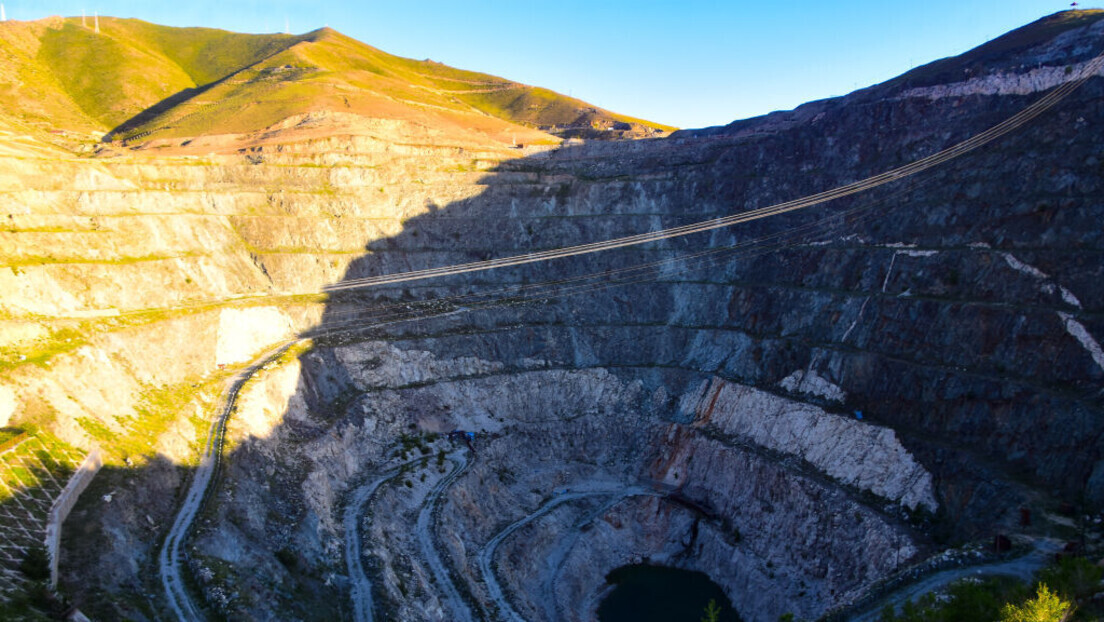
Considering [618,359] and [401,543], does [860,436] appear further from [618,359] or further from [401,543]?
[401,543]

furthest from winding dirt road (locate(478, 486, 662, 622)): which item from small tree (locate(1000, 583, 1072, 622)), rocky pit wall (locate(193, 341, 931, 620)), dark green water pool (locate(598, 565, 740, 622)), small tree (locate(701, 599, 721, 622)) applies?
small tree (locate(1000, 583, 1072, 622))

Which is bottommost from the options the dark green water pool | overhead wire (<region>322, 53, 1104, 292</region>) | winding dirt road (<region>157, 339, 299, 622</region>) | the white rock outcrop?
the dark green water pool

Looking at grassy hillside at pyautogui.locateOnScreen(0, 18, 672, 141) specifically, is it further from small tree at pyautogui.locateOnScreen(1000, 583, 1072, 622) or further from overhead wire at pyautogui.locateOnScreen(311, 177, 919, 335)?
small tree at pyautogui.locateOnScreen(1000, 583, 1072, 622)

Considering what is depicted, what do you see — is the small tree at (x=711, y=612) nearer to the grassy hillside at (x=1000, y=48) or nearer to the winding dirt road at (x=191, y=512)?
the winding dirt road at (x=191, y=512)

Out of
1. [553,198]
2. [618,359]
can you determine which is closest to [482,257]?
[553,198]

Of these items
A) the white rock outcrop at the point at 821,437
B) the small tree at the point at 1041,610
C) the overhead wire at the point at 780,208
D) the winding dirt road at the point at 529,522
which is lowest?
the winding dirt road at the point at 529,522

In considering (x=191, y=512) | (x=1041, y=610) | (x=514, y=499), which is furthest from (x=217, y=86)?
(x=1041, y=610)

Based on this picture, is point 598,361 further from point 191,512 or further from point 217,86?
point 217,86

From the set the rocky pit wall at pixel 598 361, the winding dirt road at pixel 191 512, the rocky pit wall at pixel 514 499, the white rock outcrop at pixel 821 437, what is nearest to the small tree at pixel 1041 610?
the rocky pit wall at pixel 514 499
